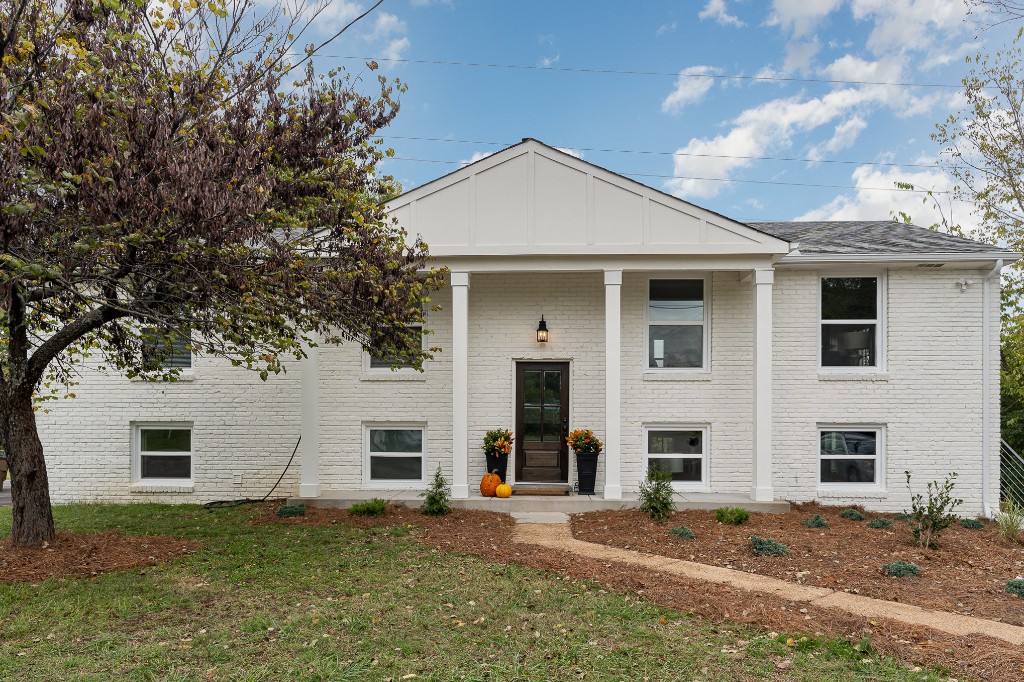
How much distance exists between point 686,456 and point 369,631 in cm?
Answer: 678

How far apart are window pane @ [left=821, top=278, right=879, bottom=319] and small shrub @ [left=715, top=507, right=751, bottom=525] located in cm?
372

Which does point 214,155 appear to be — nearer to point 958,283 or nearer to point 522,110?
point 958,283

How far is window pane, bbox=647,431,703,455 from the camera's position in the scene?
10008mm

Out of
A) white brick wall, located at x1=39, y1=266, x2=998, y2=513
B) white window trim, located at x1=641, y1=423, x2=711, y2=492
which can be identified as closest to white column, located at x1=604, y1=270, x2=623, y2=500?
white brick wall, located at x1=39, y1=266, x2=998, y2=513

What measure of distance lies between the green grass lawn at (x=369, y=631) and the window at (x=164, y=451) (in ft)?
15.1

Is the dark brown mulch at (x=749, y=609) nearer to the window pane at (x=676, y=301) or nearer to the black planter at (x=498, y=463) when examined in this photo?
the black planter at (x=498, y=463)

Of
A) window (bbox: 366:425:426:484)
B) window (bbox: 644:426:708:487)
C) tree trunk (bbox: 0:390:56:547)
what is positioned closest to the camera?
tree trunk (bbox: 0:390:56:547)

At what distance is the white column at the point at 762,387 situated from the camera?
8.94 m

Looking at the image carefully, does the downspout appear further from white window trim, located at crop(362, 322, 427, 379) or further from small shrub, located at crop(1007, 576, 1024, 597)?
white window trim, located at crop(362, 322, 427, 379)

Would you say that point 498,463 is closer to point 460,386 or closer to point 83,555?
point 460,386

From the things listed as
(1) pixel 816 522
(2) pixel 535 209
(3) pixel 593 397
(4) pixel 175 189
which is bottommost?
(1) pixel 816 522

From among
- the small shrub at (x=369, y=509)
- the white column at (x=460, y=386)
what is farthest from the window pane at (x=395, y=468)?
the small shrub at (x=369, y=509)

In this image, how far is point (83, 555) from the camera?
20.3ft

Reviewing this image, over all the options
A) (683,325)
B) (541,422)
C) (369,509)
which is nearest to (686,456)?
(683,325)
